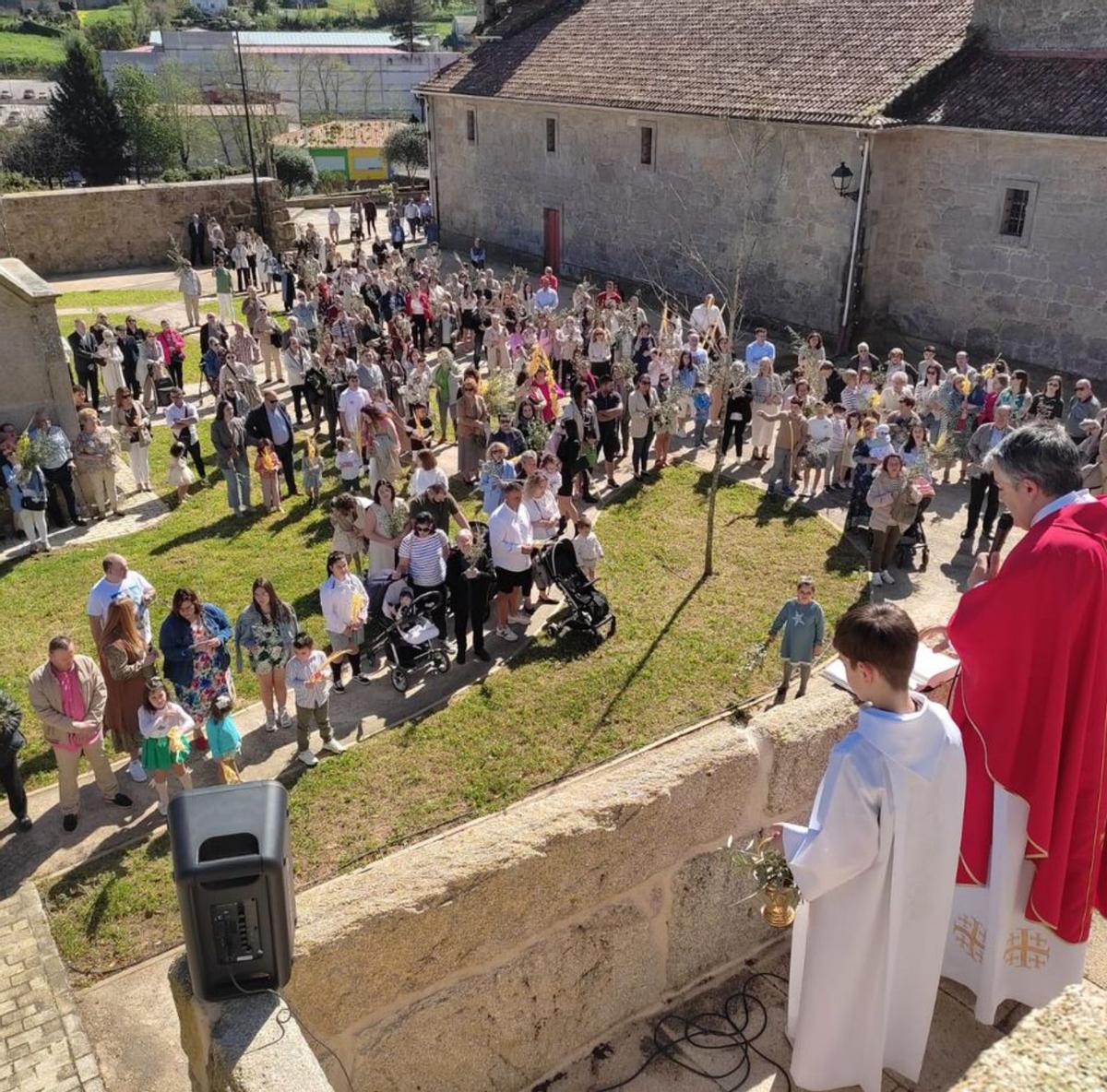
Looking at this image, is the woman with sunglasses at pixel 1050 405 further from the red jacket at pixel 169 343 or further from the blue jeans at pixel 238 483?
the red jacket at pixel 169 343

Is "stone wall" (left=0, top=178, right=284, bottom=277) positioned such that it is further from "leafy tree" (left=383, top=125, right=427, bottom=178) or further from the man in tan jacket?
the man in tan jacket

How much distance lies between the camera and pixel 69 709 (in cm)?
806

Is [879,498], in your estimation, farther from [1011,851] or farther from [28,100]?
[28,100]

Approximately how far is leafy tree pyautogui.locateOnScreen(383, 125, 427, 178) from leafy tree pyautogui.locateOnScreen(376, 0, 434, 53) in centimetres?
4457

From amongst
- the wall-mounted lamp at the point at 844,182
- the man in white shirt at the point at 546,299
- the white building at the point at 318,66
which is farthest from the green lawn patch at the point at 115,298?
the white building at the point at 318,66

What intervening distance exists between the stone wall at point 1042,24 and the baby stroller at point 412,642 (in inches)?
684

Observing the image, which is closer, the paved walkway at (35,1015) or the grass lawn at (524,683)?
the paved walkway at (35,1015)

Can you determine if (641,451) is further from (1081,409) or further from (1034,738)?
(1034,738)

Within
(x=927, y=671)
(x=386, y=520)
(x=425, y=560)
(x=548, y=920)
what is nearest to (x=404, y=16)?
(x=386, y=520)

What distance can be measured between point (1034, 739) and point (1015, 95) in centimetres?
1936

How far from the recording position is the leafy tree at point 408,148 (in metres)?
48.9

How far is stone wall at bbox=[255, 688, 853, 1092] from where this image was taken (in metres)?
3.33

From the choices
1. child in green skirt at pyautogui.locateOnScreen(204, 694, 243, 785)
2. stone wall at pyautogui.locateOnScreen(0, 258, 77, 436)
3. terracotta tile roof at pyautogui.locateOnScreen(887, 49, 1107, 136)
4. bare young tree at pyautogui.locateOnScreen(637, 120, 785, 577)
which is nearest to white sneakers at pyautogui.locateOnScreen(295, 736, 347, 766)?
child in green skirt at pyautogui.locateOnScreen(204, 694, 243, 785)

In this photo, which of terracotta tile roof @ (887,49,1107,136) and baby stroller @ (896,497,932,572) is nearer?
baby stroller @ (896,497,932,572)
